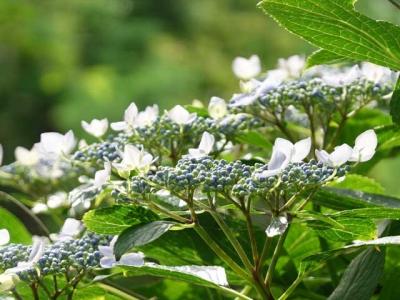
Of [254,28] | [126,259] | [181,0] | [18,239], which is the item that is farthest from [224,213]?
[181,0]

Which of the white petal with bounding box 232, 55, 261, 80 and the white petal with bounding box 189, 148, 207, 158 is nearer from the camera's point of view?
the white petal with bounding box 189, 148, 207, 158

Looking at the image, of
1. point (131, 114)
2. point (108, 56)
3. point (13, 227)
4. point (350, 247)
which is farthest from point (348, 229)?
point (108, 56)

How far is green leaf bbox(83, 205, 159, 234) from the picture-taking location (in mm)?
712

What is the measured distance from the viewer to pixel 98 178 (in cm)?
70

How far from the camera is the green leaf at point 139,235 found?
68 centimetres

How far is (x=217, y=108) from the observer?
0.85 metres

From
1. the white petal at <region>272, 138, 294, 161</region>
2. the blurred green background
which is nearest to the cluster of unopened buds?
the white petal at <region>272, 138, 294, 161</region>

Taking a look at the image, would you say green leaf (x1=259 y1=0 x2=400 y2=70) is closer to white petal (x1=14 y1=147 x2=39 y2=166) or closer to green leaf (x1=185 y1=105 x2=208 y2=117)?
green leaf (x1=185 y1=105 x2=208 y2=117)

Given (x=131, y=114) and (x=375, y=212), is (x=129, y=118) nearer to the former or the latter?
(x=131, y=114)

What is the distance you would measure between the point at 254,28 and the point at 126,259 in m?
11.5

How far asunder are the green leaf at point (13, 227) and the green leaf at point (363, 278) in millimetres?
329

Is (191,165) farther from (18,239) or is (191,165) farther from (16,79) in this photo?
(16,79)

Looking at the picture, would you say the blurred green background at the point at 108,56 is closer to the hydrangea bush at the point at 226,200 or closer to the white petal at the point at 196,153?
the hydrangea bush at the point at 226,200

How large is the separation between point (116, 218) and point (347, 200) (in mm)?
182
